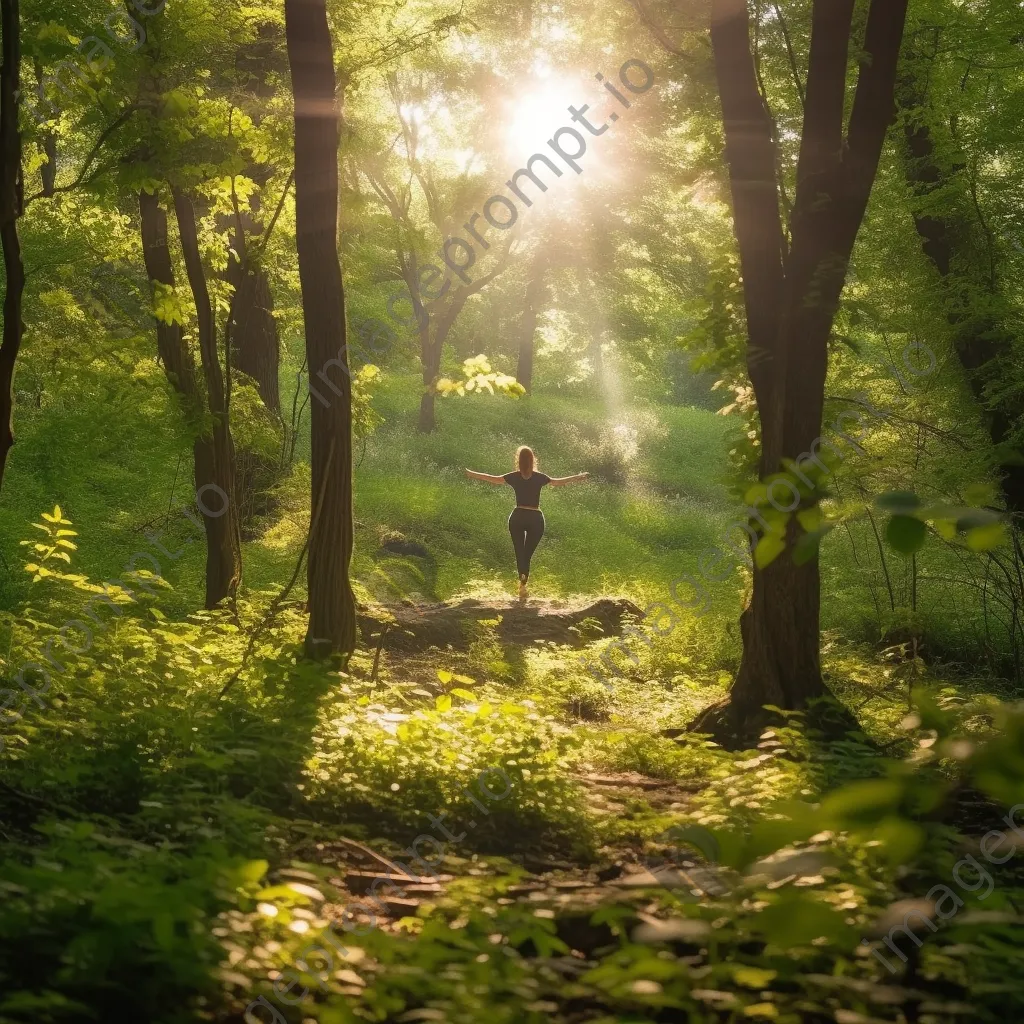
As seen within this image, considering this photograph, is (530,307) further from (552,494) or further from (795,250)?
(795,250)

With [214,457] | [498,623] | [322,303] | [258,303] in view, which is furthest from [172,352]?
[258,303]

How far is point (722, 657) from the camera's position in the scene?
11664 mm

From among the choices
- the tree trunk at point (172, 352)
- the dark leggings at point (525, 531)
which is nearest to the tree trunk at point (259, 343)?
the dark leggings at point (525, 531)

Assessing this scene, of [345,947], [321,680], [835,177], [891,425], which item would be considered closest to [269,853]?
[345,947]

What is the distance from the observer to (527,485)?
13555 mm

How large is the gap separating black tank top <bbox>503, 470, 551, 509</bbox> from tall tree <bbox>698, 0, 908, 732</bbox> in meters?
6.06

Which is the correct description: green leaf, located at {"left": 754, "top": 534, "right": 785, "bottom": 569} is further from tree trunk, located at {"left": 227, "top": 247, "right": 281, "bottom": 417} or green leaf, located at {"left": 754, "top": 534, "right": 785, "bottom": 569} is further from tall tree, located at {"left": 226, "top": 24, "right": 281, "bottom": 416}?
tree trunk, located at {"left": 227, "top": 247, "right": 281, "bottom": 417}

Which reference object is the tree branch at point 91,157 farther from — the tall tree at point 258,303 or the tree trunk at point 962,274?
the tree trunk at point 962,274

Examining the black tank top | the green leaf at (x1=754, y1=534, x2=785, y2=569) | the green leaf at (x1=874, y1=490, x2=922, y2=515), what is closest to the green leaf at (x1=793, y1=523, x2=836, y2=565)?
the green leaf at (x1=754, y1=534, x2=785, y2=569)

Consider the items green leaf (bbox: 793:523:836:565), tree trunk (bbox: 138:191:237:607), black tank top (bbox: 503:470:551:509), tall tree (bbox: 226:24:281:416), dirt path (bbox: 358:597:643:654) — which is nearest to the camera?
green leaf (bbox: 793:523:836:565)

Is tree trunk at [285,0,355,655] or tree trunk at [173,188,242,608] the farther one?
tree trunk at [173,188,242,608]

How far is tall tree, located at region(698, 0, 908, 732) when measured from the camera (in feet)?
23.5

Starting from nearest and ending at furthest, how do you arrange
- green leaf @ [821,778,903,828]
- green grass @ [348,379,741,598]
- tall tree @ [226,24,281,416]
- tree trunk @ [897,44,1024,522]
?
green leaf @ [821,778,903,828]
tree trunk @ [897,44,1024,522]
tall tree @ [226,24,281,416]
green grass @ [348,379,741,598]

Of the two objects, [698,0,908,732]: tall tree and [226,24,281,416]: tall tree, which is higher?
[226,24,281,416]: tall tree
